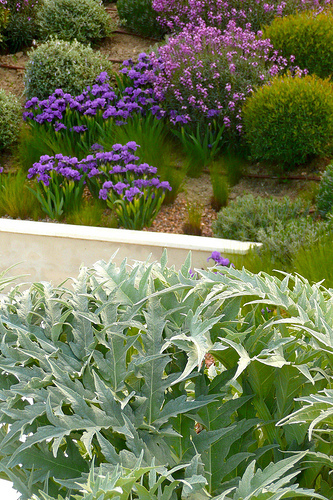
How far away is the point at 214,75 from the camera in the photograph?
5340mm

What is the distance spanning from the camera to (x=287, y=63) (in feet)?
19.0

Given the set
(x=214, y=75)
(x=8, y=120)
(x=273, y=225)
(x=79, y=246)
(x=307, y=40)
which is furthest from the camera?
(x=8, y=120)

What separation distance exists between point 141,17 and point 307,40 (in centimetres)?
306

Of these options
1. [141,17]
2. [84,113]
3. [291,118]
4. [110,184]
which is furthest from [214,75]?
[141,17]

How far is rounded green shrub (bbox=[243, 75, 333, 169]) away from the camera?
4680mm

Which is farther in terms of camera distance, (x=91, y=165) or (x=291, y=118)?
(x=91, y=165)

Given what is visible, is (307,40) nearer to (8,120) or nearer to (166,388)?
(8,120)

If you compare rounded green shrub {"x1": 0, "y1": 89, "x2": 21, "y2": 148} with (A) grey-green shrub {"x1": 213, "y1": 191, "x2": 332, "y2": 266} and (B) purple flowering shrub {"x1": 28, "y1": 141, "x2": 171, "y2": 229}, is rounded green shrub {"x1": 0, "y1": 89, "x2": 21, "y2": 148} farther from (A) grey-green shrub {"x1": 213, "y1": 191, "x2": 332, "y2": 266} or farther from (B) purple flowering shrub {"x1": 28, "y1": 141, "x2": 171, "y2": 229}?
(A) grey-green shrub {"x1": 213, "y1": 191, "x2": 332, "y2": 266}

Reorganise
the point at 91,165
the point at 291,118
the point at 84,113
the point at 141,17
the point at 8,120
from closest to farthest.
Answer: the point at 291,118, the point at 91,165, the point at 84,113, the point at 8,120, the point at 141,17

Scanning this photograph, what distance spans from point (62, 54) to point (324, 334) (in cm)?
585

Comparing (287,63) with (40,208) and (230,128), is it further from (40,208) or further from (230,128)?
(40,208)

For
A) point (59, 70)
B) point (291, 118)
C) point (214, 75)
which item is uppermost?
point (214, 75)

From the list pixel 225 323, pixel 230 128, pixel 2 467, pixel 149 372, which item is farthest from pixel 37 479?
A: pixel 230 128

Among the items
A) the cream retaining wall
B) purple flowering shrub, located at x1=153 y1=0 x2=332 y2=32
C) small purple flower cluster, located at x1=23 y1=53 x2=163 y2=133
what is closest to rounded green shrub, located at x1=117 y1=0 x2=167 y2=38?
purple flowering shrub, located at x1=153 y1=0 x2=332 y2=32
